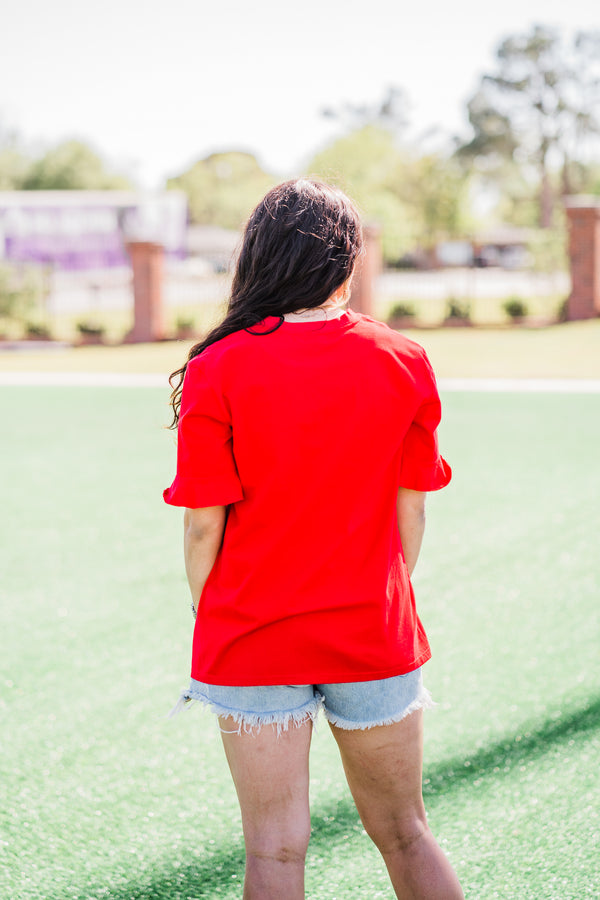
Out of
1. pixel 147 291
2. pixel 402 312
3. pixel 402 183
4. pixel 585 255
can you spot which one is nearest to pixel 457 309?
pixel 402 312

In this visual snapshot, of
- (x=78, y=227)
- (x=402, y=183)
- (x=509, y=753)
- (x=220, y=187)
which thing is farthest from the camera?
(x=220, y=187)

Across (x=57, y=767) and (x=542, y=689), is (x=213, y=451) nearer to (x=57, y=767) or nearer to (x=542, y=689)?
(x=57, y=767)

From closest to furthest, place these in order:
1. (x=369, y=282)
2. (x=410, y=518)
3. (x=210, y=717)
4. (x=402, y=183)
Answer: (x=410, y=518)
(x=210, y=717)
(x=369, y=282)
(x=402, y=183)

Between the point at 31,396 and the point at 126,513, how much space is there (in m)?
7.62

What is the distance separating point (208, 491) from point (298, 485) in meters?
0.17

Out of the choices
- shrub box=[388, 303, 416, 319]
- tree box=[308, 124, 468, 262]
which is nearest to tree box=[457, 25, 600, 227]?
tree box=[308, 124, 468, 262]

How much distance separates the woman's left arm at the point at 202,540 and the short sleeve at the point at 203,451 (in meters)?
→ 0.05

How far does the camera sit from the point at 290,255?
1888 mm

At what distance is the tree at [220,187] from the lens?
86688 mm

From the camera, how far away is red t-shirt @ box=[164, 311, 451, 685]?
179 centimetres

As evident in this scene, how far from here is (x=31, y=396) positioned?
14.0m

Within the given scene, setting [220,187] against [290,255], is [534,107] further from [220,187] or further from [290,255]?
[290,255]

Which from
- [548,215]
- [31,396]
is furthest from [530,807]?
[548,215]

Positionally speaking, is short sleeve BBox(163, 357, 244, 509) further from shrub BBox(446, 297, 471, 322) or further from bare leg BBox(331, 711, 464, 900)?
shrub BBox(446, 297, 471, 322)
